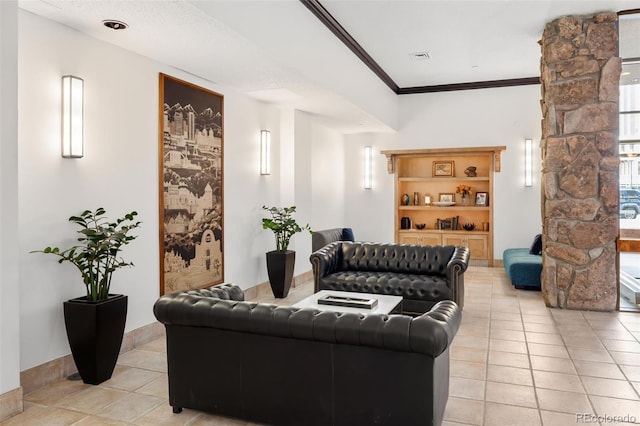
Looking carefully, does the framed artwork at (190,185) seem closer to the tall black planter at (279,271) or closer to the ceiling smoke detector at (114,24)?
the tall black planter at (279,271)

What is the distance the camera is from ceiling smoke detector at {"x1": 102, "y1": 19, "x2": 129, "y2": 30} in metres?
3.50

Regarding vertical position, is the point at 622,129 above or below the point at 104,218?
above

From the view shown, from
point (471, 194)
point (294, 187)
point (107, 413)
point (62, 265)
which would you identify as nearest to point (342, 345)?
point (107, 413)

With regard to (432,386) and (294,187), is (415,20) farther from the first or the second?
(432,386)

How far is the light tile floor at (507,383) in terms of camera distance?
2.91 metres

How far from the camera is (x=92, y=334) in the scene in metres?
3.39

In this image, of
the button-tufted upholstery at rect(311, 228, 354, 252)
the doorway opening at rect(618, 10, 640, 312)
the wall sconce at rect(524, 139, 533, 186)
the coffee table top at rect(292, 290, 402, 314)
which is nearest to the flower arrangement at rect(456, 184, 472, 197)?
the wall sconce at rect(524, 139, 533, 186)

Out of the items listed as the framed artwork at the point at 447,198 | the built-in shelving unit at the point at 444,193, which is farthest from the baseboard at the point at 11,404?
the framed artwork at the point at 447,198

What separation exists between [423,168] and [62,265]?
23.9 ft

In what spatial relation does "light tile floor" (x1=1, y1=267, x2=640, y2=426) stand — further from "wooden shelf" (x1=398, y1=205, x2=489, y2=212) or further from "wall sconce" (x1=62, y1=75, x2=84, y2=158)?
"wooden shelf" (x1=398, y1=205, x2=489, y2=212)

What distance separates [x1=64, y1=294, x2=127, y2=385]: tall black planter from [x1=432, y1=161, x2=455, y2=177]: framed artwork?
23.2 feet

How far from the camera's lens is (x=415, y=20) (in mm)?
5539

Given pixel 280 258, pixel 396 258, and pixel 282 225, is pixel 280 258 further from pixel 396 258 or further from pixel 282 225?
pixel 396 258

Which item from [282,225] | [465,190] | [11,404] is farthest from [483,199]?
[11,404]
